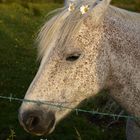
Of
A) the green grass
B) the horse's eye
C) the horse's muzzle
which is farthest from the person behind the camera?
the green grass

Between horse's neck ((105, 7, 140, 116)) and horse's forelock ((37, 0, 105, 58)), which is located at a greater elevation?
horse's forelock ((37, 0, 105, 58))

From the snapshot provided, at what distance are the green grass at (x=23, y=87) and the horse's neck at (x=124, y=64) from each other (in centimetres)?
35

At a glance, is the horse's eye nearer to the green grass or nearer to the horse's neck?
the horse's neck

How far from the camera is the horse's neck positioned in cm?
379

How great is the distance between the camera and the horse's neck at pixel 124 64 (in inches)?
149

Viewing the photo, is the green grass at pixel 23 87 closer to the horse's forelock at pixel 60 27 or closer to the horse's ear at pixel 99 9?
the horse's forelock at pixel 60 27

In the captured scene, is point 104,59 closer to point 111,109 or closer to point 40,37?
point 40,37

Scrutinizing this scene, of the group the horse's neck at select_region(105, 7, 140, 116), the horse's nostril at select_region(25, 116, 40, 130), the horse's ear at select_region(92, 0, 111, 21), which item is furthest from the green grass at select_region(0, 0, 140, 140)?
the horse's ear at select_region(92, 0, 111, 21)

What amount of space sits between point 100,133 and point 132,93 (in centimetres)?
305

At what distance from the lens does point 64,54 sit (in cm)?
369

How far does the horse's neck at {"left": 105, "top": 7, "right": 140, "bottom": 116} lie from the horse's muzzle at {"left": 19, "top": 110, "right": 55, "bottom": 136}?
1.95 feet

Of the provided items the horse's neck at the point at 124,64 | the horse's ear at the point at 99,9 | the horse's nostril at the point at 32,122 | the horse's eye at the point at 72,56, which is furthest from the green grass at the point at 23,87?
the horse's ear at the point at 99,9

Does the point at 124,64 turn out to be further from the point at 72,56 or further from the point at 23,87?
the point at 23,87

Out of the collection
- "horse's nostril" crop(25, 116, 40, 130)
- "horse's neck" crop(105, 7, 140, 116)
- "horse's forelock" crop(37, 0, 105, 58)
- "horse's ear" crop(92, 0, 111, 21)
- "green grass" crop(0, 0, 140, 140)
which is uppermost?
"horse's ear" crop(92, 0, 111, 21)
